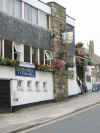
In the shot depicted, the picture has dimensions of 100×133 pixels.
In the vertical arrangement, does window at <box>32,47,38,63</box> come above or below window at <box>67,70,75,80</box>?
above

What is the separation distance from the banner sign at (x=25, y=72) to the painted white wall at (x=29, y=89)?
0.23m

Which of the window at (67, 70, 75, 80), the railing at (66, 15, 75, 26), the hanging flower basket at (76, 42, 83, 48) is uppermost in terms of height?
the railing at (66, 15, 75, 26)

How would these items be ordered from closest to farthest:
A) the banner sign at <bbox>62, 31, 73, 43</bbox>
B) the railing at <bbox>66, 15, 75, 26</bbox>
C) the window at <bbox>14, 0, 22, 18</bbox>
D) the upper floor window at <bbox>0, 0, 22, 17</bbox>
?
the upper floor window at <bbox>0, 0, 22, 17</bbox> → the window at <bbox>14, 0, 22, 18</bbox> → the banner sign at <bbox>62, 31, 73, 43</bbox> → the railing at <bbox>66, 15, 75, 26</bbox>

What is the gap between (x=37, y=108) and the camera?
16.7 m

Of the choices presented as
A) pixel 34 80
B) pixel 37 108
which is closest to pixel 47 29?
pixel 34 80

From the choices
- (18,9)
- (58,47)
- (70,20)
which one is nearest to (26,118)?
(18,9)

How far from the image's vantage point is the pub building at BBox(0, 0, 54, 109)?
1531cm

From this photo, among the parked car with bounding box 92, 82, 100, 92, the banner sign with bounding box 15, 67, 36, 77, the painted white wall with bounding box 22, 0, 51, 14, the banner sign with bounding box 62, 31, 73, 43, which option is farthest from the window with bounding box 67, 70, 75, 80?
the parked car with bounding box 92, 82, 100, 92

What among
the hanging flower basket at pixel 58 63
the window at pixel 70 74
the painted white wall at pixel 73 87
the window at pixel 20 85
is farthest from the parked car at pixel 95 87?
the window at pixel 20 85

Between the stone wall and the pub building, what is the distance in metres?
0.50

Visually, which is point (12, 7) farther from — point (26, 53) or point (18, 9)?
point (26, 53)

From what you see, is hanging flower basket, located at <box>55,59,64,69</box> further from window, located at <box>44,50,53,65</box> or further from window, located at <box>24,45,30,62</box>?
window, located at <box>24,45,30,62</box>

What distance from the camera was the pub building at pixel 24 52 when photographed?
1531 cm

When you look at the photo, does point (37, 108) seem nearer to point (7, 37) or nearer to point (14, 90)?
point (14, 90)
